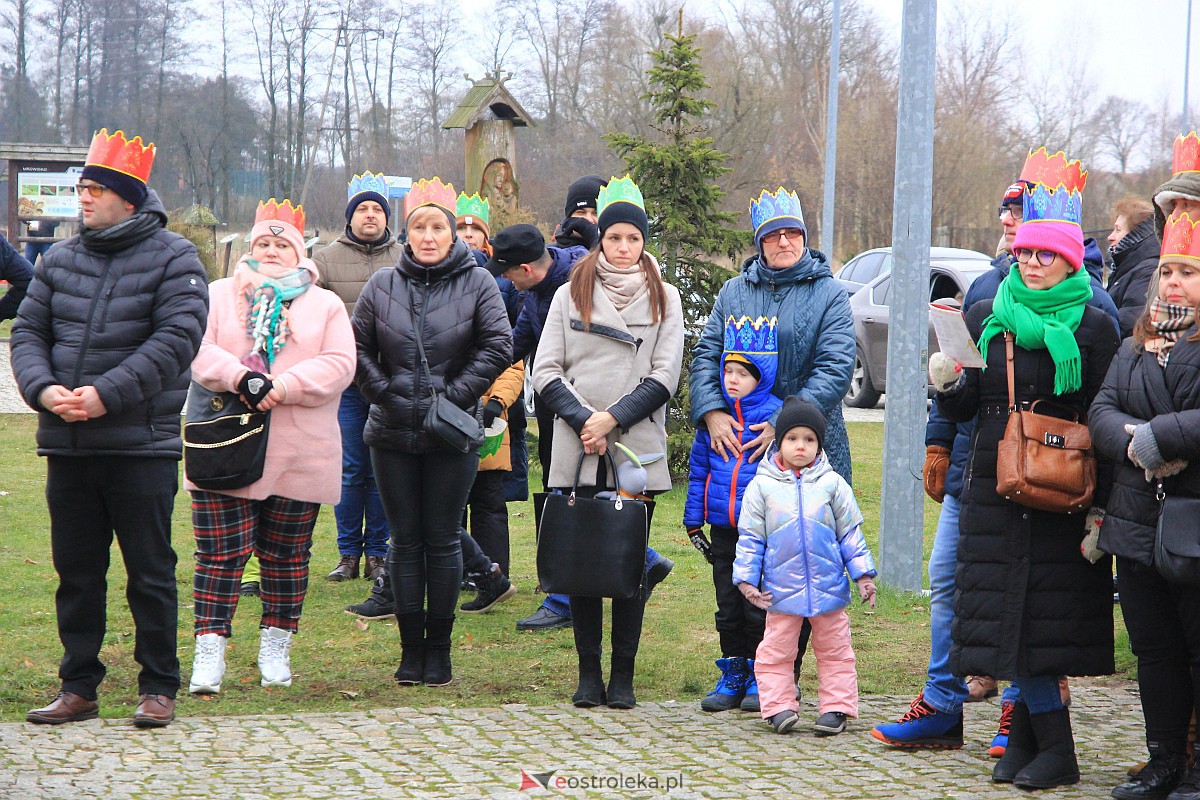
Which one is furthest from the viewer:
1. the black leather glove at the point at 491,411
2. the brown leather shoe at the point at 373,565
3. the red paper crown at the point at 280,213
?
the brown leather shoe at the point at 373,565

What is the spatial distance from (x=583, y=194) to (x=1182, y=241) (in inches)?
141

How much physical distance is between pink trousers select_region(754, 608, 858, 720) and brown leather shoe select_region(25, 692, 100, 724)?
2.57m

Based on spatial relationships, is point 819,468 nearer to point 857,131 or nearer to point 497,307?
point 497,307

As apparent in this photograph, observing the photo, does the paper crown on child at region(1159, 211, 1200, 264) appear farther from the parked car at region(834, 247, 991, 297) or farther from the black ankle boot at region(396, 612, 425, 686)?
the parked car at region(834, 247, 991, 297)

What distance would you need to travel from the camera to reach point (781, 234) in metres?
5.75

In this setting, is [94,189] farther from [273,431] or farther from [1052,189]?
[1052,189]

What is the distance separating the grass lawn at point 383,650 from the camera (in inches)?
226

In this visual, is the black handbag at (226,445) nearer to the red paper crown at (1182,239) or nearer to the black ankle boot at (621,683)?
the black ankle boot at (621,683)

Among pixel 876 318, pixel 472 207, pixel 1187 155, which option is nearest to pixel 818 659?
pixel 1187 155

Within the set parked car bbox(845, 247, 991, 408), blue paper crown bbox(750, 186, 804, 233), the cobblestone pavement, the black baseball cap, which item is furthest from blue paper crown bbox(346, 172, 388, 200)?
parked car bbox(845, 247, 991, 408)

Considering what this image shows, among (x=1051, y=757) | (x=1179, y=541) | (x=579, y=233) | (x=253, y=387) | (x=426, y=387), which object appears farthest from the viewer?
(x=579, y=233)

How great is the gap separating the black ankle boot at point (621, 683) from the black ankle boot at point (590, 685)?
0.04m

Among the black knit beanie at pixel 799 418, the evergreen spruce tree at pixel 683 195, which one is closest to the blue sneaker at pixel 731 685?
the black knit beanie at pixel 799 418

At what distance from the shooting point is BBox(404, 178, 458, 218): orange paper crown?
616 cm
